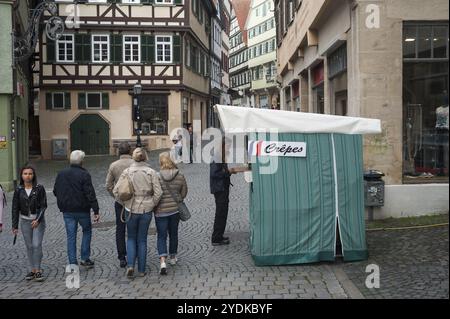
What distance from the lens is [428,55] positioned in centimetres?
1017

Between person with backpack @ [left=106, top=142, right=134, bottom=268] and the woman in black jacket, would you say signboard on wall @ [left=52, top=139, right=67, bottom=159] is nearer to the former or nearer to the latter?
person with backpack @ [left=106, top=142, right=134, bottom=268]

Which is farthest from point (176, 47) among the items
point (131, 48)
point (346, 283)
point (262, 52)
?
point (262, 52)

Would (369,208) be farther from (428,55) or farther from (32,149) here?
(32,149)

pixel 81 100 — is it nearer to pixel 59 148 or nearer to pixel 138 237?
pixel 59 148

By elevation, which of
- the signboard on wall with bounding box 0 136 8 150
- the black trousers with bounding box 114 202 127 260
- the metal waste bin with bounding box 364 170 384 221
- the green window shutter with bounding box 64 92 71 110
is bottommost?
the black trousers with bounding box 114 202 127 260

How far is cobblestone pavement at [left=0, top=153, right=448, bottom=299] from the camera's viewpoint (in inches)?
249

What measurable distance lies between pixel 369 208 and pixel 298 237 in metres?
2.94

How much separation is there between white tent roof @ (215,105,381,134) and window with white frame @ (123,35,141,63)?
26.2 m

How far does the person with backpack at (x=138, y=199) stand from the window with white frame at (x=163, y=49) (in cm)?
2654

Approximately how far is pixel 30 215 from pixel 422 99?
6.87m

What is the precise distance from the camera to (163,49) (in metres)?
33.1

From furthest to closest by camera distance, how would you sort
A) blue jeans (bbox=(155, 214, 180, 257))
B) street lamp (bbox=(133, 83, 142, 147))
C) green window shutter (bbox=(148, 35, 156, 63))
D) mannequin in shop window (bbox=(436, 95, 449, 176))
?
green window shutter (bbox=(148, 35, 156, 63)) < street lamp (bbox=(133, 83, 142, 147)) < mannequin in shop window (bbox=(436, 95, 449, 176)) < blue jeans (bbox=(155, 214, 180, 257))

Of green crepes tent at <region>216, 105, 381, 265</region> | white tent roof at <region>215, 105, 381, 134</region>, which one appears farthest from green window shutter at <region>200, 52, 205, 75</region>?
green crepes tent at <region>216, 105, 381, 265</region>

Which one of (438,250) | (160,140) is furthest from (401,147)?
(160,140)
